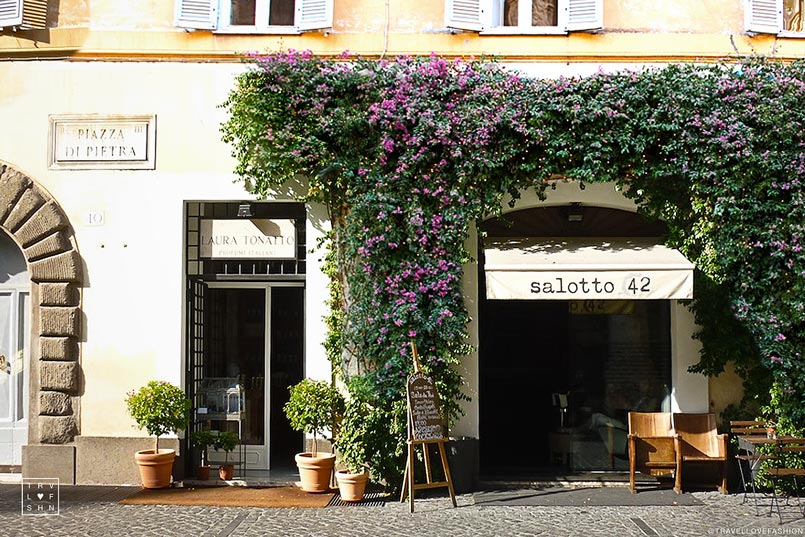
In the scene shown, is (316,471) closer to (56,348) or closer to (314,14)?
(56,348)

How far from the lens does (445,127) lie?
1072 cm

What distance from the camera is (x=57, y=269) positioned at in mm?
11414

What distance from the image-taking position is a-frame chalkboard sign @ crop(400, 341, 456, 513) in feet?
33.1

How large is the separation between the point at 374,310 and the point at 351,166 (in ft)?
5.14

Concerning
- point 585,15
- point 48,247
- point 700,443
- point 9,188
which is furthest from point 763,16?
point 9,188

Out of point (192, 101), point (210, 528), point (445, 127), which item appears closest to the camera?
point (210, 528)

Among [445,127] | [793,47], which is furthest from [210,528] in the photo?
[793,47]

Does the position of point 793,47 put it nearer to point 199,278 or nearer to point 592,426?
point 592,426

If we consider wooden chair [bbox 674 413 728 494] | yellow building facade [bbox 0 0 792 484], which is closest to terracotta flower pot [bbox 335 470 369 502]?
yellow building facade [bbox 0 0 792 484]

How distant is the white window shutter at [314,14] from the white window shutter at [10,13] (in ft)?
10.3

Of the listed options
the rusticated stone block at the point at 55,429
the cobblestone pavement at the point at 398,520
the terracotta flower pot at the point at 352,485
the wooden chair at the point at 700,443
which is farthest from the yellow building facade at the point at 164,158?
the cobblestone pavement at the point at 398,520

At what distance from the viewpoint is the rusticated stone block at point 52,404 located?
1133 centimetres

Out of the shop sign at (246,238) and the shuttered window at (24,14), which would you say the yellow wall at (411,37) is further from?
the shop sign at (246,238)
